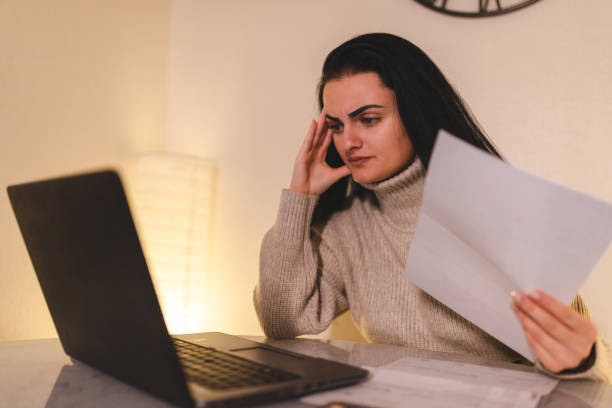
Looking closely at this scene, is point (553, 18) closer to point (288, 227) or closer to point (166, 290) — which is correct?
point (288, 227)

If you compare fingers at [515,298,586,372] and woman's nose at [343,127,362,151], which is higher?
woman's nose at [343,127,362,151]

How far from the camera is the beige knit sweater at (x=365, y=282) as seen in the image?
3.08 ft

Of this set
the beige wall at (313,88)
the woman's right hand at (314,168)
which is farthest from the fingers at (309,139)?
the beige wall at (313,88)

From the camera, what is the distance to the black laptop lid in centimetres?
38

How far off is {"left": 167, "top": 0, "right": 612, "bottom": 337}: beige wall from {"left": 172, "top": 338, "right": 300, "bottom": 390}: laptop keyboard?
3.19ft

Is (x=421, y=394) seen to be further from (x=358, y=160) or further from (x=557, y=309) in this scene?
(x=358, y=160)

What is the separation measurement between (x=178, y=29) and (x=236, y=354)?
144 centimetres

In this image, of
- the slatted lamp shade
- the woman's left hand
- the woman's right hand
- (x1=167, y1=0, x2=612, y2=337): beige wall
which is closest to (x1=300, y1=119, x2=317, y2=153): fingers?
the woman's right hand

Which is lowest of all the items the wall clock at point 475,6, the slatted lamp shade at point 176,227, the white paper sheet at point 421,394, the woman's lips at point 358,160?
the slatted lamp shade at point 176,227

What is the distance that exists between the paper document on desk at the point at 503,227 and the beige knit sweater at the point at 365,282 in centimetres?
33

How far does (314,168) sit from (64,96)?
71cm

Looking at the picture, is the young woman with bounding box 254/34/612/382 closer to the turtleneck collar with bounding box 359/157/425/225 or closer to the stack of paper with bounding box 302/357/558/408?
the turtleneck collar with bounding box 359/157/425/225

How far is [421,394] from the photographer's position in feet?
1.62

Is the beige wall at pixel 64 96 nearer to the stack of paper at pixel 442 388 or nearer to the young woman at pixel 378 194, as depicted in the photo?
the young woman at pixel 378 194
